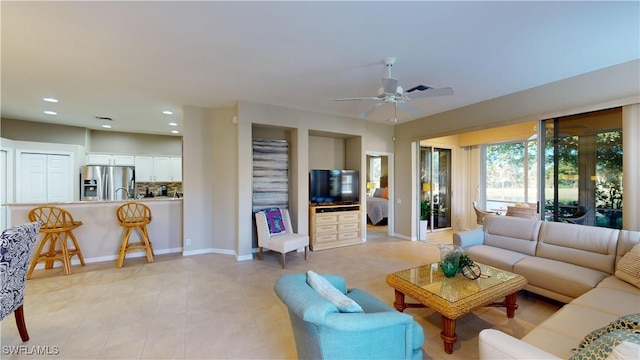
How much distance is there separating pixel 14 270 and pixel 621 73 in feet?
21.1

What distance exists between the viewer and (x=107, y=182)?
267 inches

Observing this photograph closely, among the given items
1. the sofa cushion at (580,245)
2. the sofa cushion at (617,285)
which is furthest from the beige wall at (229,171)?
the sofa cushion at (617,285)

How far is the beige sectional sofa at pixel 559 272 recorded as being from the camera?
1.54 m

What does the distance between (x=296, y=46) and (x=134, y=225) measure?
3.87 metres

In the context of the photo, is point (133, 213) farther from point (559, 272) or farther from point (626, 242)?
point (626, 242)

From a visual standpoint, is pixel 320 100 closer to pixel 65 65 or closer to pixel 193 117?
pixel 193 117

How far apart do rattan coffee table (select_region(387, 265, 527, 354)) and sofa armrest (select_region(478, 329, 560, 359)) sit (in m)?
0.74

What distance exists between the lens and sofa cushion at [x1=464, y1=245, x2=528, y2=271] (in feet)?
10.3

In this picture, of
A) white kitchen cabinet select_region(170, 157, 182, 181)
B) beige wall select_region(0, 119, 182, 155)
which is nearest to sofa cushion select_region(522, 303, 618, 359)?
white kitchen cabinet select_region(170, 157, 182, 181)

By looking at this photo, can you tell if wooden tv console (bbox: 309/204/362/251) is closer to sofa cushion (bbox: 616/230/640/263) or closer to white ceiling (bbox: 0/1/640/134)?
white ceiling (bbox: 0/1/640/134)

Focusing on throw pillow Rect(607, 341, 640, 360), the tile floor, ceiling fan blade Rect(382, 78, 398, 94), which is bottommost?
the tile floor

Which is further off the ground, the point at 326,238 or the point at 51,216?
the point at 51,216

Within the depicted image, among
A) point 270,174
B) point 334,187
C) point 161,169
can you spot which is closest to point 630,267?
point 334,187

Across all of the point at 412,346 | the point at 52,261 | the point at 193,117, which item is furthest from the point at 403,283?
the point at 52,261
